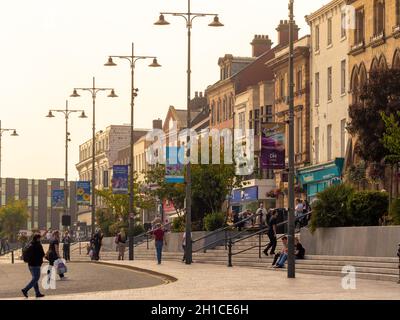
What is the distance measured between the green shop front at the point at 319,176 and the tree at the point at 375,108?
12561mm

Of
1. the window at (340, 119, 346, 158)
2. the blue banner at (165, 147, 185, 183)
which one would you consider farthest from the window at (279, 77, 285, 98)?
the window at (340, 119, 346, 158)

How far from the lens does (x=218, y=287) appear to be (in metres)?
29.9

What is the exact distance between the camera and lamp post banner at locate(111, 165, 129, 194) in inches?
2544

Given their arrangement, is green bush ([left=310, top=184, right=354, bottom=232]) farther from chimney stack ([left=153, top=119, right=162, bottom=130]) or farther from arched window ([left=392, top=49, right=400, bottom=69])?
chimney stack ([left=153, top=119, right=162, bottom=130])

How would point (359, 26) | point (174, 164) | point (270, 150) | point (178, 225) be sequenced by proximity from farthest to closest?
point (178, 225), point (359, 26), point (174, 164), point (270, 150)

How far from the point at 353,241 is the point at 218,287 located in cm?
901

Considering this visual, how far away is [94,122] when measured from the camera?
7512 centimetres

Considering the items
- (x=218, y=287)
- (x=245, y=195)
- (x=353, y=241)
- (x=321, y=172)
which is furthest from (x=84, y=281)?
(x=245, y=195)

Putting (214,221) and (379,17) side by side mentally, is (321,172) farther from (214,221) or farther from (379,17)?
(379,17)

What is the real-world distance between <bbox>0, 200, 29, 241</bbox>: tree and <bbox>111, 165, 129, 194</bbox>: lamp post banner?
91430 mm

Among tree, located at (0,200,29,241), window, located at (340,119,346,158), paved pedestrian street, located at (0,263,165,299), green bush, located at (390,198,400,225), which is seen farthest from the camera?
tree, located at (0,200,29,241)

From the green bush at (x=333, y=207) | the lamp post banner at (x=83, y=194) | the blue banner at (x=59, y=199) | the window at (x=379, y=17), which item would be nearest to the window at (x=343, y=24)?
the window at (x=379, y=17)

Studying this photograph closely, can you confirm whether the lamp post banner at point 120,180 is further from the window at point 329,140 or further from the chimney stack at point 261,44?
the chimney stack at point 261,44
